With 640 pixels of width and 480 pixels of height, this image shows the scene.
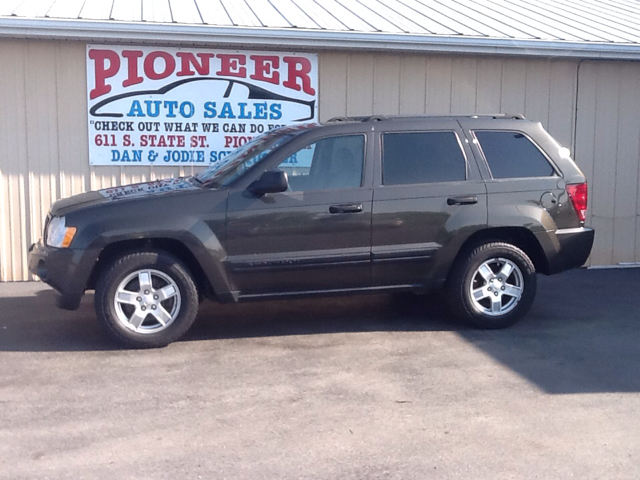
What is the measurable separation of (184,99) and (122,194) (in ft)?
9.47

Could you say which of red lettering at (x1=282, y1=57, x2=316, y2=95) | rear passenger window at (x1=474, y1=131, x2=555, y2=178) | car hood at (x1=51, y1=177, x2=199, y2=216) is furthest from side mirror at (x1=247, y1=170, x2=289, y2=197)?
red lettering at (x1=282, y1=57, x2=316, y2=95)

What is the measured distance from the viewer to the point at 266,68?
9.59 m

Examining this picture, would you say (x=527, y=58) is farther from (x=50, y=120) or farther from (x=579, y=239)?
(x=50, y=120)

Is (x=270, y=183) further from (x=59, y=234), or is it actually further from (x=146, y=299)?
(x=59, y=234)

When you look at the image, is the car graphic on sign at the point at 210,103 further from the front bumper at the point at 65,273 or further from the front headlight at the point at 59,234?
the front bumper at the point at 65,273

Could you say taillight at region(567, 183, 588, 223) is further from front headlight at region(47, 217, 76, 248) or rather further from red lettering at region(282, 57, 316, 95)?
front headlight at region(47, 217, 76, 248)

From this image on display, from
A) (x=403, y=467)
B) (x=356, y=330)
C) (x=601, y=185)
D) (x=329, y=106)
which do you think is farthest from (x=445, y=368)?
(x=601, y=185)

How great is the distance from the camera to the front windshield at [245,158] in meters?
6.82

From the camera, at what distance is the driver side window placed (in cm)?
685

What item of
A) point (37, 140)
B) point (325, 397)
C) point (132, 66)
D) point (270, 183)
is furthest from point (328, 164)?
point (37, 140)

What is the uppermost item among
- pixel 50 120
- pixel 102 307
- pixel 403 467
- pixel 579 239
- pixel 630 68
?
pixel 630 68

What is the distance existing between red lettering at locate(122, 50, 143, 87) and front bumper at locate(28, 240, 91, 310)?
336cm

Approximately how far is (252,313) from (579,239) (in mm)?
3245

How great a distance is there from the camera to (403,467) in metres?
4.33
